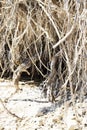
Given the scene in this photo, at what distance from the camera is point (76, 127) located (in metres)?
1.86

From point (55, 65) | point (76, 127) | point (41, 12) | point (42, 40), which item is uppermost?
point (41, 12)

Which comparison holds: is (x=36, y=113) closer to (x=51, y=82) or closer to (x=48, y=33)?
(x=51, y=82)

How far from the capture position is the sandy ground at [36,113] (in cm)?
190

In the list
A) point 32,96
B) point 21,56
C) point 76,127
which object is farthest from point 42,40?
point 76,127

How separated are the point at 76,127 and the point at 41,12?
58cm

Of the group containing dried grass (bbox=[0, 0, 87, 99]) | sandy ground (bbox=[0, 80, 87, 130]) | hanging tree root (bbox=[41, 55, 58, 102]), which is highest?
dried grass (bbox=[0, 0, 87, 99])

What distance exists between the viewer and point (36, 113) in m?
2.02

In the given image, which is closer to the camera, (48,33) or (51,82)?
(48,33)

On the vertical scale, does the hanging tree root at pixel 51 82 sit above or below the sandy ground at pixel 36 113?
above

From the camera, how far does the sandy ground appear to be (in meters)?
1.90

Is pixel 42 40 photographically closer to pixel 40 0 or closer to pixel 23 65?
pixel 23 65

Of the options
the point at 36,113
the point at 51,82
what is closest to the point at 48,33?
the point at 51,82

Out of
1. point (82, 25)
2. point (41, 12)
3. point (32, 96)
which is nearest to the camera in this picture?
point (82, 25)

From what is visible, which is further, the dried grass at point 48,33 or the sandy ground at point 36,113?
the sandy ground at point 36,113
